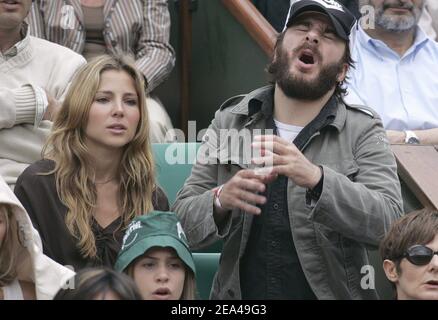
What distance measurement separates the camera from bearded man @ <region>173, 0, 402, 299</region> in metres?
4.28

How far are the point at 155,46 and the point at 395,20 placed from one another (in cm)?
131

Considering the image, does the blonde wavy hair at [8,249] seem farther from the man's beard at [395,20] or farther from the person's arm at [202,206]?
the man's beard at [395,20]

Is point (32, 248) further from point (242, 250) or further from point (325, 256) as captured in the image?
point (325, 256)

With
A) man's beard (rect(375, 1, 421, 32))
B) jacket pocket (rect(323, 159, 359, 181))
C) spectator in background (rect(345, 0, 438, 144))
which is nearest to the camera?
jacket pocket (rect(323, 159, 359, 181))

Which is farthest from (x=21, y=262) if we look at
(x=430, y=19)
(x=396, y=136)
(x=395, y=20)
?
(x=430, y=19)

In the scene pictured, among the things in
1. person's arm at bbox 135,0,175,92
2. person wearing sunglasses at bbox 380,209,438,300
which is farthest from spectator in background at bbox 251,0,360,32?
person wearing sunglasses at bbox 380,209,438,300

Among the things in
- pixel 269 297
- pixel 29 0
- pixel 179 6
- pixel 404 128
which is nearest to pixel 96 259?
pixel 269 297

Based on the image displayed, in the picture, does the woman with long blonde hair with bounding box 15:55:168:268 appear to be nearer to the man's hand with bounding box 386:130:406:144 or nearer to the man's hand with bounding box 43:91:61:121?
the man's hand with bounding box 43:91:61:121

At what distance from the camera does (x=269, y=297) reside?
4.46 metres

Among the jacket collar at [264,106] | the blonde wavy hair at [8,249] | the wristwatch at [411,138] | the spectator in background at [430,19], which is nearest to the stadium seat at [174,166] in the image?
the jacket collar at [264,106]

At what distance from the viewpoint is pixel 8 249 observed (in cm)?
429

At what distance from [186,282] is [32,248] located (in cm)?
59

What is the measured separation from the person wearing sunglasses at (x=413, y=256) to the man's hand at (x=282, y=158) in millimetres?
454

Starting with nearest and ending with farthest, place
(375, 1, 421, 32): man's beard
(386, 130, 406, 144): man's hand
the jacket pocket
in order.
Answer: the jacket pocket, (386, 130, 406, 144): man's hand, (375, 1, 421, 32): man's beard
